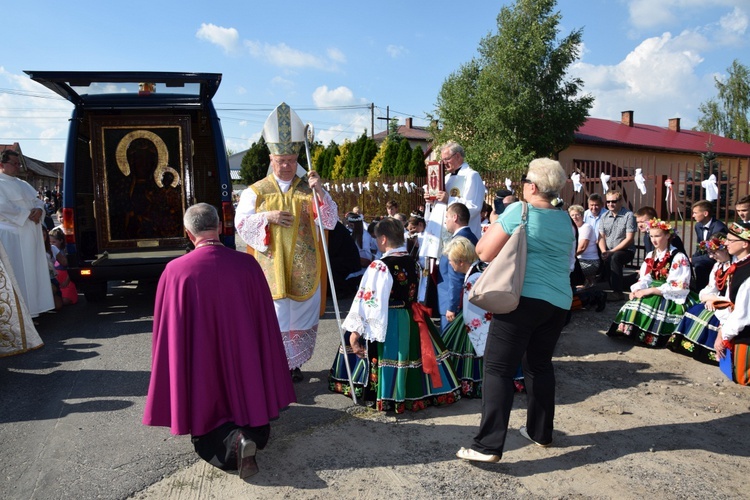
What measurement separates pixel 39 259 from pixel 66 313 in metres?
1.00

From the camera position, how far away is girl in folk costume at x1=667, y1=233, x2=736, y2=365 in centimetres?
505

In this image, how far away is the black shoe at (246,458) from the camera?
3.01 metres

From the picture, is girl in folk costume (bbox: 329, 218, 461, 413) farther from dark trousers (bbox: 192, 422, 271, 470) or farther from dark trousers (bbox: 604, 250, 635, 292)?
dark trousers (bbox: 604, 250, 635, 292)

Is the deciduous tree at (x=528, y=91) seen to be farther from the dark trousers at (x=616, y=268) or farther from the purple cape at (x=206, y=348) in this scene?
the purple cape at (x=206, y=348)

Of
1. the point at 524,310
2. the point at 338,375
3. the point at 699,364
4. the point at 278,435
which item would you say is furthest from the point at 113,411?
the point at 699,364

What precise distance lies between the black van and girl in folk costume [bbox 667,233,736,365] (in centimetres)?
540

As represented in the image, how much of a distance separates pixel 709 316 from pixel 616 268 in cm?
281

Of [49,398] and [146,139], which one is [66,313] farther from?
[49,398]

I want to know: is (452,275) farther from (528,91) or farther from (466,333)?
(528,91)

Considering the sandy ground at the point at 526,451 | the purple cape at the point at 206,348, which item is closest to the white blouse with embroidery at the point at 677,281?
the sandy ground at the point at 526,451

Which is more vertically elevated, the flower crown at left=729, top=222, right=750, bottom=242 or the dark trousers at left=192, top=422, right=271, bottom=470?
the flower crown at left=729, top=222, right=750, bottom=242

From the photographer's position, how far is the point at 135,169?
27.3 feet

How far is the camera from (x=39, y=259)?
6.98 metres

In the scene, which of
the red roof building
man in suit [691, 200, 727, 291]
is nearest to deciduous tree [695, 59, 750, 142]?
the red roof building
